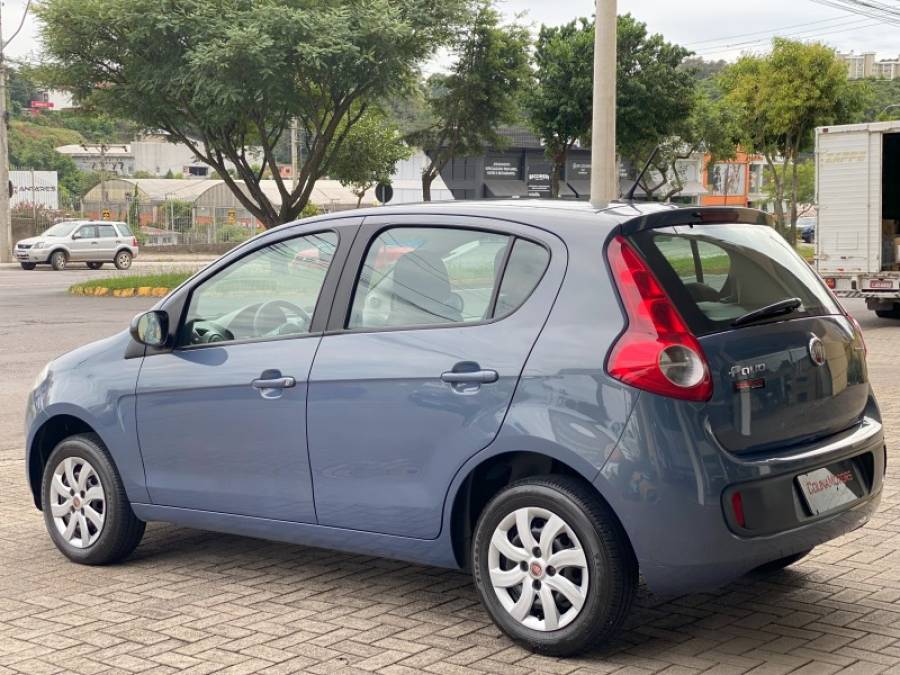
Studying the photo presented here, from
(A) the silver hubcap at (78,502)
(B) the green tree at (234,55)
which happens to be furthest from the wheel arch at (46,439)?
(B) the green tree at (234,55)

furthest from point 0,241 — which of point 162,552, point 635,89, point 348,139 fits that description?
point 162,552

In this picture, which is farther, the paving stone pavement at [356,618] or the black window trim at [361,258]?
the black window trim at [361,258]

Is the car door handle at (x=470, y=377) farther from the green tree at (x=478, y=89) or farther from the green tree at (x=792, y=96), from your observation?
the green tree at (x=792, y=96)

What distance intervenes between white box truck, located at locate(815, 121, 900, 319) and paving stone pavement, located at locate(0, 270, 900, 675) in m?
14.1

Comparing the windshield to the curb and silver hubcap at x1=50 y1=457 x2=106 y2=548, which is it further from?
silver hubcap at x1=50 y1=457 x2=106 y2=548

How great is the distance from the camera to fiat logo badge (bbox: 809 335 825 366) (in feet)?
16.2

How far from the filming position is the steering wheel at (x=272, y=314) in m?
5.57

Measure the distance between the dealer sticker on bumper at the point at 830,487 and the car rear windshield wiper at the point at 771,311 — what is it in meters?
0.59

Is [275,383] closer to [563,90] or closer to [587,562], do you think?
[587,562]

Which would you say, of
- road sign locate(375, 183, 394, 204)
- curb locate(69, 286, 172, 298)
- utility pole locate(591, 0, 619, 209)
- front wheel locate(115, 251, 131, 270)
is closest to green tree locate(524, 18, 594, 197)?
road sign locate(375, 183, 394, 204)

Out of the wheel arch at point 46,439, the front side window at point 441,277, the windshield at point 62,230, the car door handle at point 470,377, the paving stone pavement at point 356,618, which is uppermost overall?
the windshield at point 62,230

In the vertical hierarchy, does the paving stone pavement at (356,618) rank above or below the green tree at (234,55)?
below

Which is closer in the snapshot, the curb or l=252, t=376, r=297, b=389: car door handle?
l=252, t=376, r=297, b=389: car door handle

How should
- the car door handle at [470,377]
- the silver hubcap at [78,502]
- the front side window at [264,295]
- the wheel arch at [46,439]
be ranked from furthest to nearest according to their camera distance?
1. the wheel arch at [46,439]
2. the silver hubcap at [78,502]
3. the front side window at [264,295]
4. the car door handle at [470,377]
